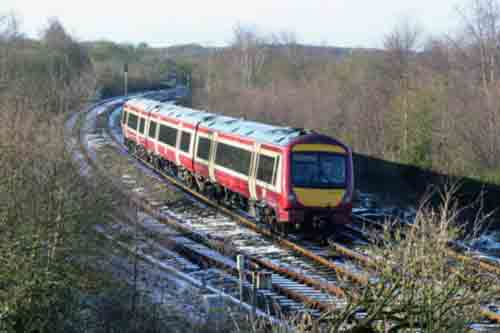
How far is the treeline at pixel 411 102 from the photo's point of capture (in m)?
24.0

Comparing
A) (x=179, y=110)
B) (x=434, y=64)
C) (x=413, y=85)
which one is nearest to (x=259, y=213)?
(x=179, y=110)

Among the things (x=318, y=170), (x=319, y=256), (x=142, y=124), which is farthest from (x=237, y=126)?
(x=142, y=124)

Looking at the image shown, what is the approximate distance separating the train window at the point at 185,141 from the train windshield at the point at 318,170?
25.2 feet

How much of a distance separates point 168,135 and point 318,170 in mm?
10648

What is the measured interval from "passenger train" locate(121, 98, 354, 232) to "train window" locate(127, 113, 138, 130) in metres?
7.77

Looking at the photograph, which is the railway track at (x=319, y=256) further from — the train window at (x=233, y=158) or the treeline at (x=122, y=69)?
the treeline at (x=122, y=69)

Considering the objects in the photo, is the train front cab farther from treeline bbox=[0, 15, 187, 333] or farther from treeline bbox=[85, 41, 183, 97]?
treeline bbox=[85, 41, 183, 97]

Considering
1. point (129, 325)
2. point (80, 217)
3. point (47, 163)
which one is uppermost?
point (47, 163)

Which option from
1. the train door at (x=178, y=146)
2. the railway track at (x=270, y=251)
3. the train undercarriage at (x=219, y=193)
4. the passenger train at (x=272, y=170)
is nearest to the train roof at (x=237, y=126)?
the passenger train at (x=272, y=170)

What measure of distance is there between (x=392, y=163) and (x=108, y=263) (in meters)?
14.8

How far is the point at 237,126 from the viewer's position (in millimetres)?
19562

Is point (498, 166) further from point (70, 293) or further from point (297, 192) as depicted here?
point (70, 293)

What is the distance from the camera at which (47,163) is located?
39.9 feet

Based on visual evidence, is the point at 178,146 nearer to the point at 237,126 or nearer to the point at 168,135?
the point at 168,135
